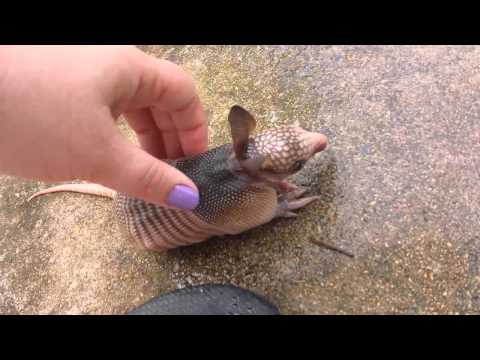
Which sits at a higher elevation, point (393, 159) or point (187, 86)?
point (187, 86)

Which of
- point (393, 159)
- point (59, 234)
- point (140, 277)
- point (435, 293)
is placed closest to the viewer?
point (435, 293)

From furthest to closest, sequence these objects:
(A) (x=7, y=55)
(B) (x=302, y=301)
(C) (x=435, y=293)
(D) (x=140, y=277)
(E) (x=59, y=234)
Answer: (E) (x=59, y=234)
(D) (x=140, y=277)
(B) (x=302, y=301)
(C) (x=435, y=293)
(A) (x=7, y=55)

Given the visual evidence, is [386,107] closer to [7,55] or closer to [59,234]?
[7,55]

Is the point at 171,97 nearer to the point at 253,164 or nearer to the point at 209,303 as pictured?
the point at 253,164

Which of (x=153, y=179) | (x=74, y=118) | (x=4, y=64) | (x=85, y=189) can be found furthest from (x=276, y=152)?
(x=85, y=189)

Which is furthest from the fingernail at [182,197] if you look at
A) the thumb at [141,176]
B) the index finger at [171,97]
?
the index finger at [171,97]

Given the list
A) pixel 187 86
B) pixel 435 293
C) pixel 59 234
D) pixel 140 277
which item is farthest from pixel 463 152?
pixel 59 234

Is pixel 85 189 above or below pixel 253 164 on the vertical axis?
below

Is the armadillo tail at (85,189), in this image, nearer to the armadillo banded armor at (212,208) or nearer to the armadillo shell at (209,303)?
the armadillo banded armor at (212,208)
